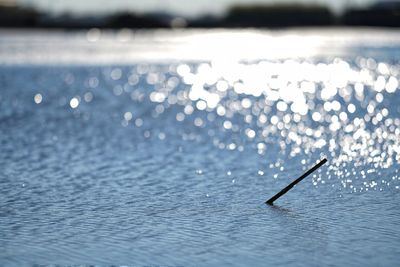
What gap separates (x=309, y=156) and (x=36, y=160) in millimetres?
5289

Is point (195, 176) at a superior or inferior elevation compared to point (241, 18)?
inferior

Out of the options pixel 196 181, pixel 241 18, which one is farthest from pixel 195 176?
pixel 241 18

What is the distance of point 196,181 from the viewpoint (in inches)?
635

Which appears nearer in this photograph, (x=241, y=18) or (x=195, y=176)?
(x=195, y=176)

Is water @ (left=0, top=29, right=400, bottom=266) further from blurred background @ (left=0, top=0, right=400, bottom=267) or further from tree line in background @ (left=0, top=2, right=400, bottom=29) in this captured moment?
tree line in background @ (left=0, top=2, right=400, bottom=29)

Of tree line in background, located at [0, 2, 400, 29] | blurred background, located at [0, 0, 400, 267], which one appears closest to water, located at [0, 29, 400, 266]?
blurred background, located at [0, 0, 400, 267]

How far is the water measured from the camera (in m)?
11.4

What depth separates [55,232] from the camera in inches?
485

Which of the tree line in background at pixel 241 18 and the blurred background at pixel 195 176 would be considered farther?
the tree line in background at pixel 241 18

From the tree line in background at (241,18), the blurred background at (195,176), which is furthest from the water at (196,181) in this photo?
the tree line in background at (241,18)

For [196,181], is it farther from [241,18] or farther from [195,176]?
[241,18]

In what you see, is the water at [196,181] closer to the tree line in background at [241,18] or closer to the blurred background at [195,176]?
the blurred background at [195,176]

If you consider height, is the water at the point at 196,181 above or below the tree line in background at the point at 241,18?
below

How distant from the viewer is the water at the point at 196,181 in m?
11.4
